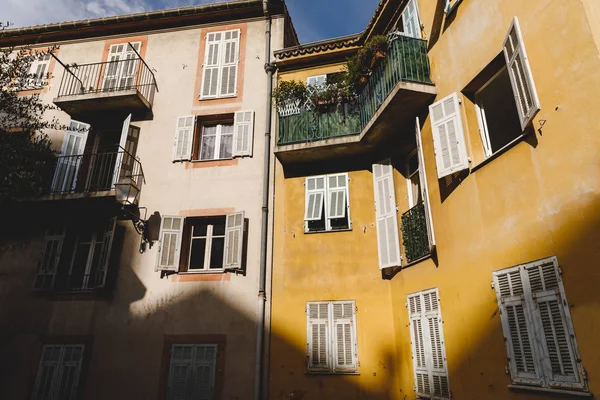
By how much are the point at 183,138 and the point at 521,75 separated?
8638mm

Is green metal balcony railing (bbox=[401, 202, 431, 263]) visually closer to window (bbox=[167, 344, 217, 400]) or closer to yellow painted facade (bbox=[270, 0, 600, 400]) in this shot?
yellow painted facade (bbox=[270, 0, 600, 400])

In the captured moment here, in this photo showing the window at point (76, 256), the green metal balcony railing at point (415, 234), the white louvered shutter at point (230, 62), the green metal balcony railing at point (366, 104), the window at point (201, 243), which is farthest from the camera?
the white louvered shutter at point (230, 62)

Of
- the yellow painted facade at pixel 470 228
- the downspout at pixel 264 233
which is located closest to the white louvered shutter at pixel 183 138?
the downspout at pixel 264 233

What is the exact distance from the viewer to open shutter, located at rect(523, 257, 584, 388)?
4652mm

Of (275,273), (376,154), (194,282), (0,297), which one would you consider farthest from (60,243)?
(376,154)

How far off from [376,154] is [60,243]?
28.4 feet

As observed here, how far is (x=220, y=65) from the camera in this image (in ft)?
40.5

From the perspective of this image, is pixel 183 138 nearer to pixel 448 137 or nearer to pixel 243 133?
pixel 243 133

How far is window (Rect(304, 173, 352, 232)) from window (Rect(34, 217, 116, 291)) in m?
5.15

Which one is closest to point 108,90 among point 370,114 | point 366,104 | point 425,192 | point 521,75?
point 366,104

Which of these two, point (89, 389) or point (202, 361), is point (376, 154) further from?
point (89, 389)

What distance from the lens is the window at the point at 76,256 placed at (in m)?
10.5

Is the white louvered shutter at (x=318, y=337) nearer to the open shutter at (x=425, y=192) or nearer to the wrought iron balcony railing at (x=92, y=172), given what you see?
the open shutter at (x=425, y=192)

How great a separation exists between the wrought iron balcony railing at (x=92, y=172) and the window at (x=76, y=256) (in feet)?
3.48
